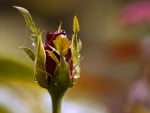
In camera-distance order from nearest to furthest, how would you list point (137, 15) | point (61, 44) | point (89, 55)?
1. point (61, 44)
2. point (137, 15)
3. point (89, 55)

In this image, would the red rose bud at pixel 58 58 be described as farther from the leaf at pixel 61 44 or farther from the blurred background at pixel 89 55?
the blurred background at pixel 89 55

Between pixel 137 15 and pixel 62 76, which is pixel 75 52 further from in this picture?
pixel 137 15

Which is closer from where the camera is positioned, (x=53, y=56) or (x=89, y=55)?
(x=53, y=56)

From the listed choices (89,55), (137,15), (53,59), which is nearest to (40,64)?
(53,59)

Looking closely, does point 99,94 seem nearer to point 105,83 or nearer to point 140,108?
point 105,83

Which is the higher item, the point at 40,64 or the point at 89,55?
the point at 40,64

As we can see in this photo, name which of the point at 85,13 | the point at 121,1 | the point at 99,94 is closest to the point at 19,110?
the point at 99,94

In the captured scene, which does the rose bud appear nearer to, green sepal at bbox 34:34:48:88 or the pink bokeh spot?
green sepal at bbox 34:34:48:88

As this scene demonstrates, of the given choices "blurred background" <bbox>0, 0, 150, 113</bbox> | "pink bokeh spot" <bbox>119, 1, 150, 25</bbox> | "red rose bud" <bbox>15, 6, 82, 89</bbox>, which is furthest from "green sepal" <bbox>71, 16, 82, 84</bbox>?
"pink bokeh spot" <bbox>119, 1, 150, 25</bbox>
